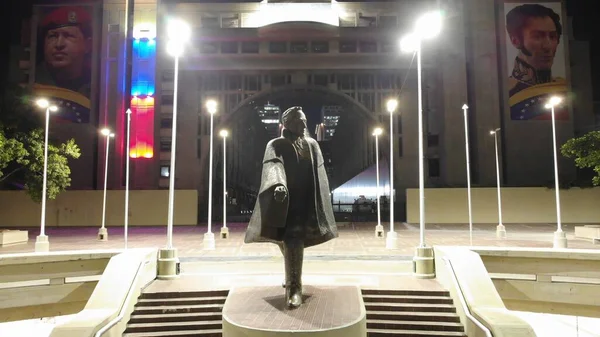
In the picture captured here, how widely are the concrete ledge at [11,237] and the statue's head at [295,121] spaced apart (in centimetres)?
1831

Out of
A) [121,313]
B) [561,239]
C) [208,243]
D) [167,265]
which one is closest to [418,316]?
[121,313]

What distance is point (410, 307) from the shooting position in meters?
8.55

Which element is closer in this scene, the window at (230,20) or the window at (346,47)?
the window at (346,47)

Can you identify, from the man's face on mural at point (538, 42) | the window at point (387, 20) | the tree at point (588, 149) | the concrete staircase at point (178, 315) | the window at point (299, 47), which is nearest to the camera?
the concrete staircase at point (178, 315)

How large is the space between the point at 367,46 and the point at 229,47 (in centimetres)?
1277

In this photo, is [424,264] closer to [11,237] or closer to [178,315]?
[178,315]

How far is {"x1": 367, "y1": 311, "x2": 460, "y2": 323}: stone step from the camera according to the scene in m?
8.25

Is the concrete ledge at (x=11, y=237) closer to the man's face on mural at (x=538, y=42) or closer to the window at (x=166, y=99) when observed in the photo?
the window at (x=166, y=99)

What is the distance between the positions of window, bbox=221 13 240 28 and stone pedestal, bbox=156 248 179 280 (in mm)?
32341

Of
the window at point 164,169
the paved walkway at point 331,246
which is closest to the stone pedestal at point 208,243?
the paved walkway at point 331,246

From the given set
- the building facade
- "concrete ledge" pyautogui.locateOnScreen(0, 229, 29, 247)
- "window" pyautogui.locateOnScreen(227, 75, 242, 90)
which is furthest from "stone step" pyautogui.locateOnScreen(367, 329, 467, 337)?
"window" pyautogui.locateOnScreen(227, 75, 242, 90)

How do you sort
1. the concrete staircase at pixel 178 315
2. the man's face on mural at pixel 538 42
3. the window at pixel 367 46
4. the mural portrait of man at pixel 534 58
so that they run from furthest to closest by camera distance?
the window at pixel 367 46 < the man's face on mural at pixel 538 42 < the mural portrait of man at pixel 534 58 < the concrete staircase at pixel 178 315

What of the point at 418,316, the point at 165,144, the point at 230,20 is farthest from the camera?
the point at 230,20

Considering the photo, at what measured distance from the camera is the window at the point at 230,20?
3834 cm
